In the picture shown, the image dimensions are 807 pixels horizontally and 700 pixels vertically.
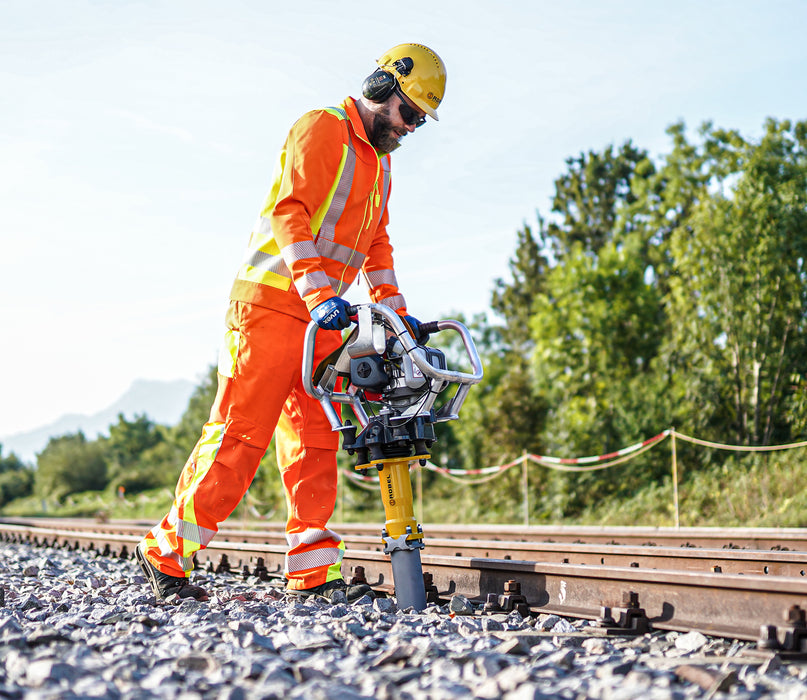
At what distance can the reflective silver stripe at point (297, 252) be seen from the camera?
3674 mm

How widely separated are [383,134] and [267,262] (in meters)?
0.87

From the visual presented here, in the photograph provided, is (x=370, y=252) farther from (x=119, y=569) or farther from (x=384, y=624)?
(x=119, y=569)

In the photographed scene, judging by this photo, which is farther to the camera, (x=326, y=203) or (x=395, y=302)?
(x=395, y=302)

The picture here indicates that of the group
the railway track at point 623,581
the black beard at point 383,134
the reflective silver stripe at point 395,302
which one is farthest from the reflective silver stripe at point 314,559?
the black beard at point 383,134

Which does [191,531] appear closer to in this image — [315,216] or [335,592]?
[335,592]

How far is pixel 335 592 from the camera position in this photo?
3.78 m

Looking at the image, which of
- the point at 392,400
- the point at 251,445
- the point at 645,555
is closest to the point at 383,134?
the point at 392,400

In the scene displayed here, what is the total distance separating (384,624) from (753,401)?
44.0 ft

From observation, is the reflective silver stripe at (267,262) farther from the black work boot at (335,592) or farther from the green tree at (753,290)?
the green tree at (753,290)

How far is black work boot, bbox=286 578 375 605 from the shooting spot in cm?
377

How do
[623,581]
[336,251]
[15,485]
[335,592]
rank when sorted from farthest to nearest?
[15,485] < [336,251] < [335,592] < [623,581]

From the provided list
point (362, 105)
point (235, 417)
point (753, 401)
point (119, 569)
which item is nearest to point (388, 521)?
point (235, 417)

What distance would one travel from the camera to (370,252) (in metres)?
4.44

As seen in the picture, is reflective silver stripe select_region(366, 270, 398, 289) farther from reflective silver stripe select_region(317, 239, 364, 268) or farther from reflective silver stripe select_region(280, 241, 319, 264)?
reflective silver stripe select_region(280, 241, 319, 264)
